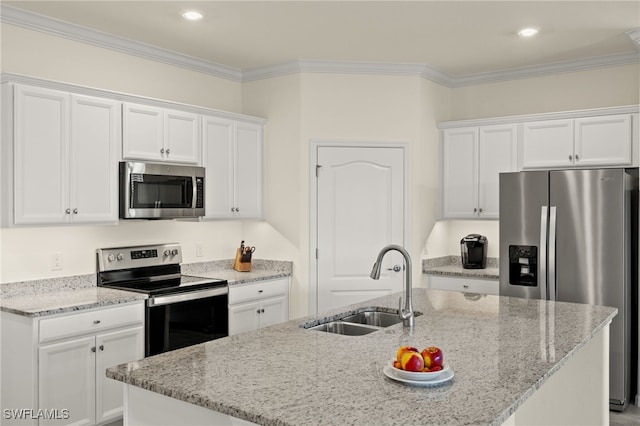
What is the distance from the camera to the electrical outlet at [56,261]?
378 centimetres

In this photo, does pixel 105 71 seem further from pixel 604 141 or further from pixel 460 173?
pixel 604 141

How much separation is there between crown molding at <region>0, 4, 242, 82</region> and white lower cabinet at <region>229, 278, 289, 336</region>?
1.91 m

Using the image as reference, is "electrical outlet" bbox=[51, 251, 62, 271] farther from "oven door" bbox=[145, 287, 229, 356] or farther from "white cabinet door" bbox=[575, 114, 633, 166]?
"white cabinet door" bbox=[575, 114, 633, 166]

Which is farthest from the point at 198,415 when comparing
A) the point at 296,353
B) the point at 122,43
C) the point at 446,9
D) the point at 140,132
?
the point at 122,43

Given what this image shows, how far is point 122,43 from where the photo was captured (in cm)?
419

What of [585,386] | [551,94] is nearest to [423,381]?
[585,386]

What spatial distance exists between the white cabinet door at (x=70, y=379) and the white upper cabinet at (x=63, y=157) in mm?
774

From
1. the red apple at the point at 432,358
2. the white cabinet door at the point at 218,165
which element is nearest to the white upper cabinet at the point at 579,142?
the white cabinet door at the point at 218,165

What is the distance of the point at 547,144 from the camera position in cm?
470

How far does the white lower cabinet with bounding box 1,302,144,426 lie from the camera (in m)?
3.14

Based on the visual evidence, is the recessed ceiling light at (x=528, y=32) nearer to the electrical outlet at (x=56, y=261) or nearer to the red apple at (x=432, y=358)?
the red apple at (x=432, y=358)

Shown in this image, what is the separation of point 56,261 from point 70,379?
0.89 metres

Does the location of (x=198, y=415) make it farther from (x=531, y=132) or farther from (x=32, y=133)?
(x=531, y=132)

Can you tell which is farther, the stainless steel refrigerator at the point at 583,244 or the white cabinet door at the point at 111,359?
the stainless steel refrigerator at the point at 583,244
